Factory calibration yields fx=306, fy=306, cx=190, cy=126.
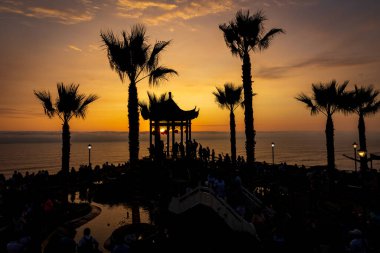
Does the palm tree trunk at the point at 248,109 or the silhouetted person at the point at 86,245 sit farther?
the palm tree trunk at the point at 248,109

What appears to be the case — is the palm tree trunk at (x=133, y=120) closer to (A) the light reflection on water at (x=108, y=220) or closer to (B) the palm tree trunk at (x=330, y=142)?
(A) the light reflection on water at (x=108, y=220)

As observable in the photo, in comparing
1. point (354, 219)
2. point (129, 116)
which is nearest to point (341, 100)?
point (354, 219)

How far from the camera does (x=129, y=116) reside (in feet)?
60.3

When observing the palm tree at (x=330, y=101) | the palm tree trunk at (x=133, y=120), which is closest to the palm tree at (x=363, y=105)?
the palm tree at (x=330, y=101)

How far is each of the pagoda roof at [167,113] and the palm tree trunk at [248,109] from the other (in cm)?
422

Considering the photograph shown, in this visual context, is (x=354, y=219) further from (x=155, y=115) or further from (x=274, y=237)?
(x=155, y=115)

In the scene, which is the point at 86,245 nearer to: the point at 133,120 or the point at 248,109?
the point at 133,120

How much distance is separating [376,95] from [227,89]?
1423 cm

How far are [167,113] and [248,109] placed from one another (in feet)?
20.4

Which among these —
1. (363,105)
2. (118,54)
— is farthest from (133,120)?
(363,105)

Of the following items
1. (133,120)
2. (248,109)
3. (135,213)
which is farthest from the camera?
A: (248,109)

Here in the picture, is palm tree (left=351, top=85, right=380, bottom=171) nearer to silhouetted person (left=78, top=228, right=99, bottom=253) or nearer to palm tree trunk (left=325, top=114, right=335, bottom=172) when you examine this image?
palm tree trunk (left=325, top=114, right=335, bottom=172)

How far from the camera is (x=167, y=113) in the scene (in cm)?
2383

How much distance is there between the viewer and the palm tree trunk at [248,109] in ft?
72.1
